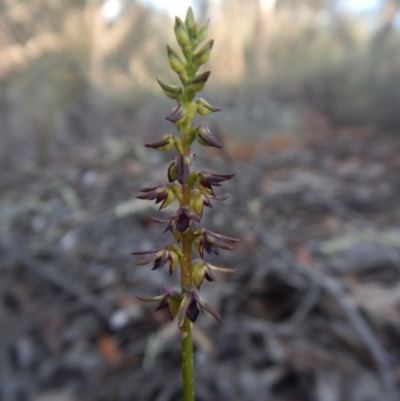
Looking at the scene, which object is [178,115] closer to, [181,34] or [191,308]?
[181,34]

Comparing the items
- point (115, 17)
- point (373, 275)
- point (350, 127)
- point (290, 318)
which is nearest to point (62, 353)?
point (290, 318)

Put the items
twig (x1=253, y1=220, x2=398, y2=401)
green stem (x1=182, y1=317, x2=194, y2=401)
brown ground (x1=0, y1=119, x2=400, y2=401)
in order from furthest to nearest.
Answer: brown ground (x1=0, y1=119, x2=400, y2=401), twig (x1=253, y1=220, x2=398, y2=401), green stem (x1=182, y1=317, x2=194, y2=401)

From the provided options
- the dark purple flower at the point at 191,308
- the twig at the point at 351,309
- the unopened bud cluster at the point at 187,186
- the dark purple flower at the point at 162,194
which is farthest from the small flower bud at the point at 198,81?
the twig at the point at 351,309

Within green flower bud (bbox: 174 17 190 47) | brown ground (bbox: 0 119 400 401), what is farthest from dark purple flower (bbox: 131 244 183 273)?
brown ground (bbox: 0 119 400 401)

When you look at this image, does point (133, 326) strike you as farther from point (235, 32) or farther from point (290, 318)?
point (235, 32)

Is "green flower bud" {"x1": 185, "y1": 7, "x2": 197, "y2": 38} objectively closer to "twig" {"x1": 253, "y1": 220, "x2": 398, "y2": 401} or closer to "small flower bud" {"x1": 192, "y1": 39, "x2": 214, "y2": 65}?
"small flower bud" {"x1": 192, "y1": 39, "x2": 214, "y2": 65}

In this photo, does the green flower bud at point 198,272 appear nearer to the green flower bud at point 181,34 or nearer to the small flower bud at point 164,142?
the small flower bud at point 164,142
